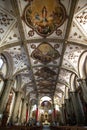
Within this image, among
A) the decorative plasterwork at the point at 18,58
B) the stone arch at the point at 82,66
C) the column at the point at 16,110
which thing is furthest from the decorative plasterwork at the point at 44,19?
the column at the point at 16,110

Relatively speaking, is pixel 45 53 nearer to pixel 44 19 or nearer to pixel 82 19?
pixel 44 19

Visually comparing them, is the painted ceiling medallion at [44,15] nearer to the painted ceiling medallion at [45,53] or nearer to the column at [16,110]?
the painted ceiling medallion at [45,53]

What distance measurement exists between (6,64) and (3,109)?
16.1ft

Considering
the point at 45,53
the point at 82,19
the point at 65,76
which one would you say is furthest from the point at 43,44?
the point at 65,76

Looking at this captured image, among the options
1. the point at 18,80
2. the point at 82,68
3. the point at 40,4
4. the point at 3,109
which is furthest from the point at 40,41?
the point at 18,80

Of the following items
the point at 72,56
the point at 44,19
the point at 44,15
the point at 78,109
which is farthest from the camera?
the point at 78,109

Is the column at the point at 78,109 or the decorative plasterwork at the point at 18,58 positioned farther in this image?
the column at the point at 78,109

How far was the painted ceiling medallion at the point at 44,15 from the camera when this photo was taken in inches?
302

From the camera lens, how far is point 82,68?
13.1 metres

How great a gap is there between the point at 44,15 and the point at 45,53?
4.62 m

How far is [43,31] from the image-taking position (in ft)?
31.5

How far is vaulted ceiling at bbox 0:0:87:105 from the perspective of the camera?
770 centimetres

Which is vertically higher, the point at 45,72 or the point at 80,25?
the point at 45,72

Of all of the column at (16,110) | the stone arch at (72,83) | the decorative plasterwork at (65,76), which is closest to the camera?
the column at (16,110)
